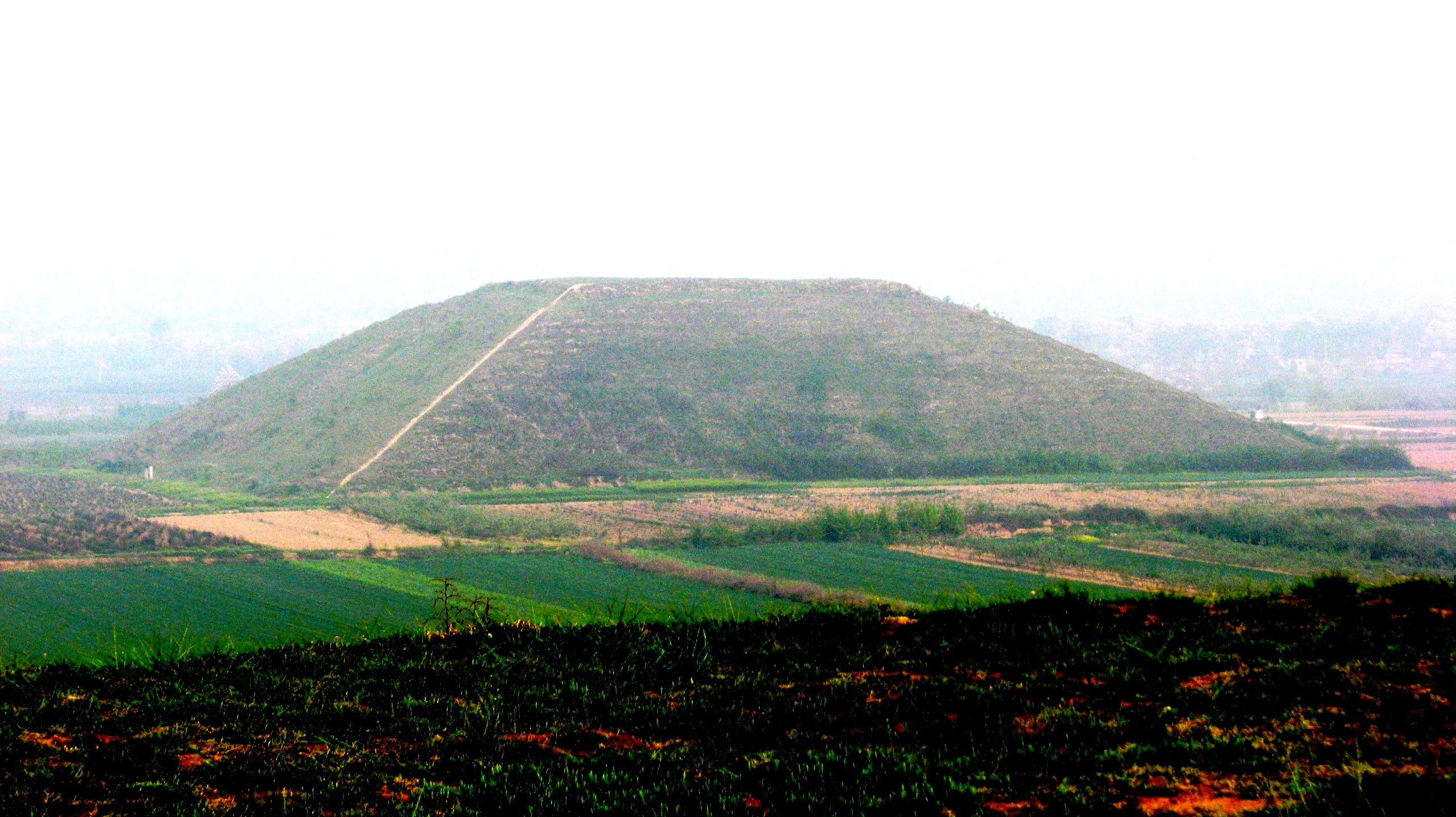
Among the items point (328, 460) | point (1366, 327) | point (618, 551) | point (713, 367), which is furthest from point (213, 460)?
point (1366, 327)

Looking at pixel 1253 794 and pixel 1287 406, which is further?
pixel 1287 406

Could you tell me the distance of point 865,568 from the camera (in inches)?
1559

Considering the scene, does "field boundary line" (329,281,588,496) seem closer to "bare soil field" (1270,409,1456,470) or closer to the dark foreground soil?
the dark foreground soil

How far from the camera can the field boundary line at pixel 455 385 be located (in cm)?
7269

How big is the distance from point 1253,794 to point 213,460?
86252mm

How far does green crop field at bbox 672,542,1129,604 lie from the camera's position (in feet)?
111

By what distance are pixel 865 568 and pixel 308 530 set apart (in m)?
26.3

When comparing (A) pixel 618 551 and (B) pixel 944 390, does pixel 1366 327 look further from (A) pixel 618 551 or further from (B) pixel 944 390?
(A) pixel 618 551

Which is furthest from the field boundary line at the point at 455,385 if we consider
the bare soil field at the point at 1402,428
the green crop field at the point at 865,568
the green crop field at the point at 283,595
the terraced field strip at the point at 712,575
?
the bare soil field at the point at 1402,428

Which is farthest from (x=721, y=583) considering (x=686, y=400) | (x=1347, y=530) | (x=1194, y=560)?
(x=686, y=400)

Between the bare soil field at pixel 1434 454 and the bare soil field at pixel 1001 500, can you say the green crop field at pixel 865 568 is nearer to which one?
the bare soil field at pixel 1001 500

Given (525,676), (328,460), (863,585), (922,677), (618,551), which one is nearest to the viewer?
(922,677)

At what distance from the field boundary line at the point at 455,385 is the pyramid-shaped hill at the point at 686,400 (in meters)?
0.25

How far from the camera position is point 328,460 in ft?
250
